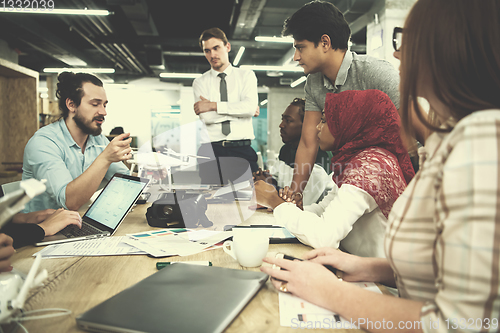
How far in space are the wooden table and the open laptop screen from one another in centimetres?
27

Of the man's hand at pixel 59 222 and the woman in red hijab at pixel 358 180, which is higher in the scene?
the woman in red hijab at pixel 358 180

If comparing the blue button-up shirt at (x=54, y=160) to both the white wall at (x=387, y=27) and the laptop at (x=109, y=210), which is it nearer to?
the laptop at (x=109, y=210)

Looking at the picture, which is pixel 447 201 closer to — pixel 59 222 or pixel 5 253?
pixel 5 253

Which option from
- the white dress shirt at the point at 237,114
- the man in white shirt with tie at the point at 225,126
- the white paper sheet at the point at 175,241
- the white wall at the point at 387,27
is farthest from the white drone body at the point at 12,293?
the white wall at the point at 387,27

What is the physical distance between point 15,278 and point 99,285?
0.63ft

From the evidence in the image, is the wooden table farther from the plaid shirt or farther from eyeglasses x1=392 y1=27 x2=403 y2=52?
eyeglasses x1=392 y1=27 x2=403 y2=52

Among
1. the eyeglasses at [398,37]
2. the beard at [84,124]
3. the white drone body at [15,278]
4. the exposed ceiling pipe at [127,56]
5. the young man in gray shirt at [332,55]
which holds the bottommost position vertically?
the white drone body at [15,278]

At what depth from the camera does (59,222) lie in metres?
1.14

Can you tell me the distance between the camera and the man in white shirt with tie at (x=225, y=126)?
2.53 metres

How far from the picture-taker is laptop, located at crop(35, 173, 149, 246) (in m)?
1.12

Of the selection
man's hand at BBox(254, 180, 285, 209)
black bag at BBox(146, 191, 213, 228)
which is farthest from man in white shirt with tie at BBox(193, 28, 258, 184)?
black bag at BBox(146, 191, 213, 228)

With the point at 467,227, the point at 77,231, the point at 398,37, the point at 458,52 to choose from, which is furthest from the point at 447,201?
the point at 77,231

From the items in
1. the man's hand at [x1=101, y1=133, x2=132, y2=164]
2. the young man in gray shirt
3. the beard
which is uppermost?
the young man in gray shirt

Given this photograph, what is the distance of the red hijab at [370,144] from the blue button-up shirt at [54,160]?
1.30 metres
